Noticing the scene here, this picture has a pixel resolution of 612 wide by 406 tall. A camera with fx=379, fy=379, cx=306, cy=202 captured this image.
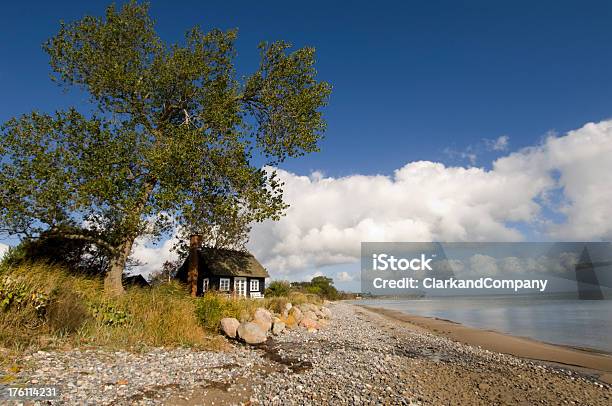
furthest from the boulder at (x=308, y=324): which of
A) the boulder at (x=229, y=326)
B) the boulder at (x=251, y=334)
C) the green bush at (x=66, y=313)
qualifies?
the green bush at (x=66, y=313)

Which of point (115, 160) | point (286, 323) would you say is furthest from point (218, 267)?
point (115, 160)

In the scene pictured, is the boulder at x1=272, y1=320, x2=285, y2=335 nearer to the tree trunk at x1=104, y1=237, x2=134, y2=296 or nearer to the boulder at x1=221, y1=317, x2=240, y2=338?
the boulder at x1=221, y1=317, x2=240, y2=338

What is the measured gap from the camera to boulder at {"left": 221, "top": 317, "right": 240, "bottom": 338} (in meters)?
14.4

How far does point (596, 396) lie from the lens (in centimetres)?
940

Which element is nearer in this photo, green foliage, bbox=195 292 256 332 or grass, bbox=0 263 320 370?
grass, bbox=0 263 320 370

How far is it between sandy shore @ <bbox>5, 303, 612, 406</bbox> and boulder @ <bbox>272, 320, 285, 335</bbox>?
12.0ft

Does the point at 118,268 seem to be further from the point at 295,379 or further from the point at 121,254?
the point at 295,379

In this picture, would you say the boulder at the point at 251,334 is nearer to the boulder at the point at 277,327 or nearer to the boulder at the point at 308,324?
the boulder at the point at 277,327

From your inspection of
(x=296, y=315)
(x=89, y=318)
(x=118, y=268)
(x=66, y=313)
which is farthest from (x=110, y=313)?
(x=296, y=315)

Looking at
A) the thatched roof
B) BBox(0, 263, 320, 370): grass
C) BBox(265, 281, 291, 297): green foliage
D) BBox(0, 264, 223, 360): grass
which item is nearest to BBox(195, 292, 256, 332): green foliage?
BBox(0, 263, 320, 370): grass

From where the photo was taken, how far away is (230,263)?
1447 inches

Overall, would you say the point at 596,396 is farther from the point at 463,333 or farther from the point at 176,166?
the point at 176,166

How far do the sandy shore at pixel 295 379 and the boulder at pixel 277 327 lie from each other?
3646 millimetres

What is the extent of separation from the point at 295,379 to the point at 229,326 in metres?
6.17
